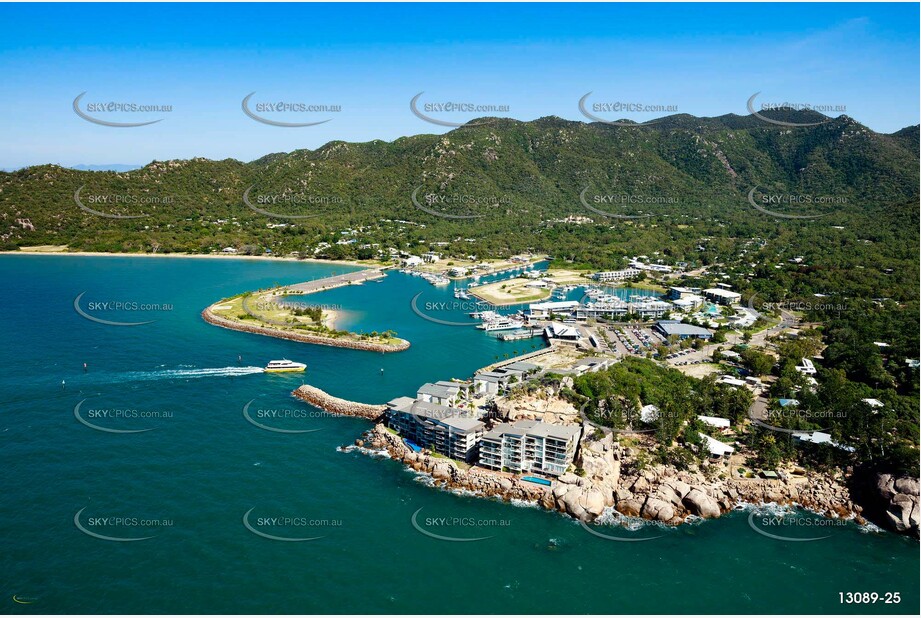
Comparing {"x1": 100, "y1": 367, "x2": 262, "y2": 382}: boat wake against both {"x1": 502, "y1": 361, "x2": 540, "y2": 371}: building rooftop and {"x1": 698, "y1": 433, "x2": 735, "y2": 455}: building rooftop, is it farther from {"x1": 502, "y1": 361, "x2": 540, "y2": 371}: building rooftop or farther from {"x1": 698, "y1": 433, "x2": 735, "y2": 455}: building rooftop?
{"x1": 698, "y1": 433, "x2": 735, "y2": 455}: building rooftop

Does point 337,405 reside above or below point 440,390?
Answer: below

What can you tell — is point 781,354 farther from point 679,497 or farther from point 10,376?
point 10,376

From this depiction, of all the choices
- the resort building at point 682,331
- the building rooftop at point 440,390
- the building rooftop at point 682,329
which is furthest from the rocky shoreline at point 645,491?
the building rooftop at point 682,329

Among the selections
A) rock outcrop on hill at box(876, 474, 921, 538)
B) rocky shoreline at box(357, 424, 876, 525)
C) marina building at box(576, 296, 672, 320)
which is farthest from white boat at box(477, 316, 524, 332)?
rock outcrop on hill at box(876, 474, 921, 538)

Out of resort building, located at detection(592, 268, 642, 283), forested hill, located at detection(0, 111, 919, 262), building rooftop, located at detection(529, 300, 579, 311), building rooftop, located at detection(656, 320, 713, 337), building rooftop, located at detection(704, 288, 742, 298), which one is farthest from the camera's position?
forested hill, located at detection(0, 111, 919, 262)

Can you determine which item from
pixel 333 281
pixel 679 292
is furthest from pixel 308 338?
pixel 679 292

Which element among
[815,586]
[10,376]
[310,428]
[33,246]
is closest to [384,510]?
[310,428]

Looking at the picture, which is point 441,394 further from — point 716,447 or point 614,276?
point 614,276
